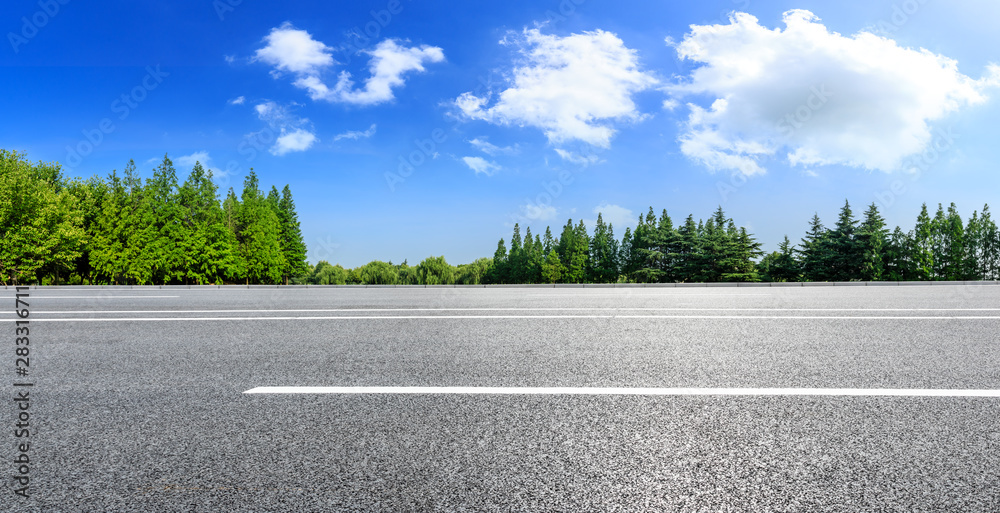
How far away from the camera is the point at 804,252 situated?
167 feet

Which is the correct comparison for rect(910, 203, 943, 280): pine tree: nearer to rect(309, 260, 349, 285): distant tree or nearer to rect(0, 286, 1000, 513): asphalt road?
rect(0, 286, 1000, 513): asphalt road

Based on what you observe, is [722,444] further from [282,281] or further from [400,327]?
[282,281]

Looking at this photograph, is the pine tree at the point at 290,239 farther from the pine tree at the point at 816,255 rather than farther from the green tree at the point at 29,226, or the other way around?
the pine tree at the point at 816,255

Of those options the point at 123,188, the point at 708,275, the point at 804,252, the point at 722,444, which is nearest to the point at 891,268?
the point at 804,252

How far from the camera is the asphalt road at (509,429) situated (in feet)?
7.00

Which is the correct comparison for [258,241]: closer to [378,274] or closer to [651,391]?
[651,391]

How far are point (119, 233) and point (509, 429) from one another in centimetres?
5264

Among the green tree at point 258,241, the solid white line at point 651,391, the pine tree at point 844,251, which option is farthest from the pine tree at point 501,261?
the solid white line at point 651,391

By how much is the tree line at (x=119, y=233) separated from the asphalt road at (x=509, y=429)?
41812mm

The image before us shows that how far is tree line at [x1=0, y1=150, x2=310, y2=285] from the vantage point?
37219 millimetres

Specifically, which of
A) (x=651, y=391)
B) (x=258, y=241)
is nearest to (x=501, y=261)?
(x=258, y=241)

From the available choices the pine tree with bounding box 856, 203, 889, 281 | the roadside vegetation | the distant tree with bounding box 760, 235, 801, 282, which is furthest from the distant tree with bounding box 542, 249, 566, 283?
the pine tree with bounding box 856, 203, 889, 281

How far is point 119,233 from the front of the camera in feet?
139

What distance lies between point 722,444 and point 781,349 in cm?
320
